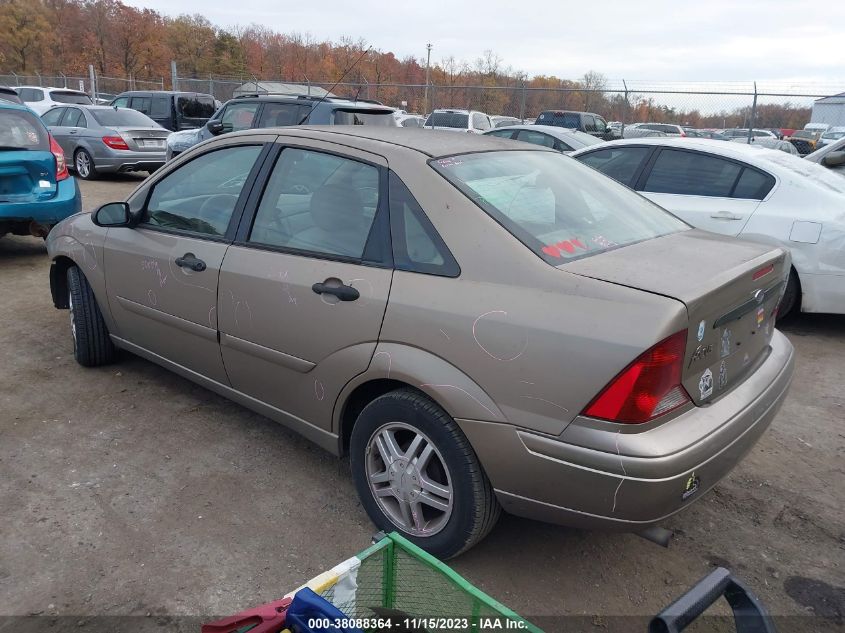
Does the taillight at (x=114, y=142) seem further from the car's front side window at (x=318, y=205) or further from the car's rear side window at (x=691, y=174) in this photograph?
the car's front side window at (x=318, y=205)

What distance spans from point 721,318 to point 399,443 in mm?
1289

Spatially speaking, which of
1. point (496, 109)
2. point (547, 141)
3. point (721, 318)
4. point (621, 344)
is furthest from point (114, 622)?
point (496, 109)

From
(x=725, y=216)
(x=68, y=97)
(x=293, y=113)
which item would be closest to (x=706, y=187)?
(x=725, y=216)

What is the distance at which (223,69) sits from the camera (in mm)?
57125

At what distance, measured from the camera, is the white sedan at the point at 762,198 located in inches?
203

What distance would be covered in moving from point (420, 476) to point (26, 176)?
5913 millimetres

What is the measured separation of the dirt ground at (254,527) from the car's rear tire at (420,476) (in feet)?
0.62

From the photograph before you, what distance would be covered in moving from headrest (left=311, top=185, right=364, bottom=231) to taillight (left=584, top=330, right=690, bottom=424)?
4.27 ft

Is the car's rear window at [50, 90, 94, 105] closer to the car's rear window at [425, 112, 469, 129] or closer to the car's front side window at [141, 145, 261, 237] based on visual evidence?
the car's rear window at [425, 112, 469, 129]

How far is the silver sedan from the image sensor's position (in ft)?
40.7

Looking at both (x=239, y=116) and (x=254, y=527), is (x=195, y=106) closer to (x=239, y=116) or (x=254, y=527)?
(x=239, y=116)

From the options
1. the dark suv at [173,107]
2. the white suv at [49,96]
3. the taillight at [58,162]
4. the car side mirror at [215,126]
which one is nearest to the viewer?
the taillight at [58,162]

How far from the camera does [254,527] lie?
9.37 feet

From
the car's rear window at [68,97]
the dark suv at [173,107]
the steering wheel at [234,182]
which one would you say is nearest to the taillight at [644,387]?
the steering wheel at [234,182]
